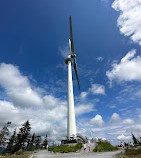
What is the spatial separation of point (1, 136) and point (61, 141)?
30.6m

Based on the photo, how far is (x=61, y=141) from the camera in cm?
3475

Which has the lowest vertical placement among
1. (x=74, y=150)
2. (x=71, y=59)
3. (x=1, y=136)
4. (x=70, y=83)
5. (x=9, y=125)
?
(x=74, y=150)

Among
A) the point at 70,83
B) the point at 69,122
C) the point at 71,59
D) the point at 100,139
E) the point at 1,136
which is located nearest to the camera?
the point at 100,139

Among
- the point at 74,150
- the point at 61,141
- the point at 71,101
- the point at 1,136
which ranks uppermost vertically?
the point at 71,101

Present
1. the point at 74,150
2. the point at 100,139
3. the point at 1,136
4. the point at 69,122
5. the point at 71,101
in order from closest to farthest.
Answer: the point at 74,150 → the point at 100,139 → the point at 69,122 → the point at 71,101 → the point at 1,136

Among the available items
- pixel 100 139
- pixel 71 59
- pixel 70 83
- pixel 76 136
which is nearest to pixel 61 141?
pixel 76 136

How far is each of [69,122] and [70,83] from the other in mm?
15295

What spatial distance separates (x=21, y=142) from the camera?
4753cm

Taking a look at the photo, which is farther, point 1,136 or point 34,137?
point 34,137

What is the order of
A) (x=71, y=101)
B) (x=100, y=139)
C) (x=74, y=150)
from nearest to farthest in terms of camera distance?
(x=74, y=150) → (x=100, y=139) → (x=71, y=101)

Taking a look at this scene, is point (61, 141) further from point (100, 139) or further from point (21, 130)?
point (21, 130)

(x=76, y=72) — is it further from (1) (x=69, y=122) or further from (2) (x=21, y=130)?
(2) (x=21, y=130)

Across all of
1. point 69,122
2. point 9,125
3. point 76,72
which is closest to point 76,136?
point 69,122

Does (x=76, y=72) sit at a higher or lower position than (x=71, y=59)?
lower
